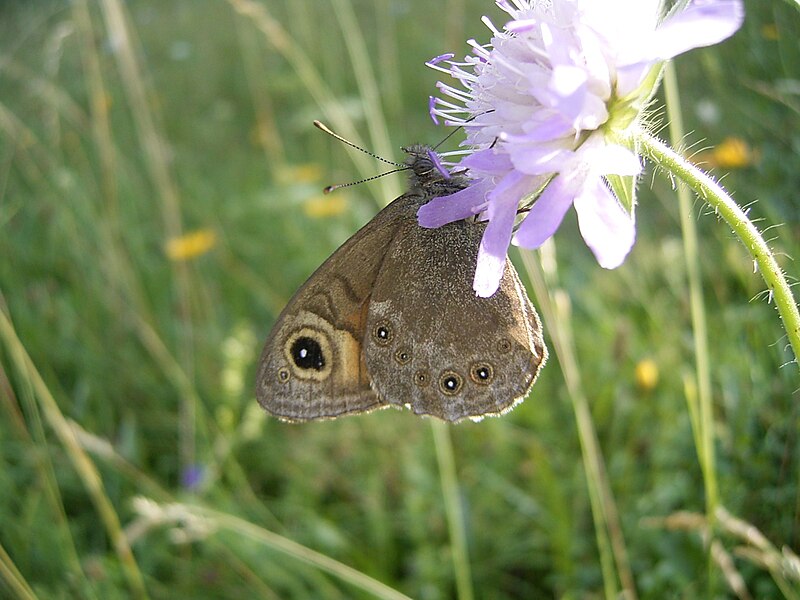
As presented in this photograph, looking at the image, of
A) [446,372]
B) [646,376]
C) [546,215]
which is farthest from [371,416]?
[546,215]

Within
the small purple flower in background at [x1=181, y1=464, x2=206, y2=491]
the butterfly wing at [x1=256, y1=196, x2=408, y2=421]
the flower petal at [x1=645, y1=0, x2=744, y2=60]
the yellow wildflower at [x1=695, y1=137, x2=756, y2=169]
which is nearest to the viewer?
the flower petal at [x1=645, y1=0, x2=744, y2=60]

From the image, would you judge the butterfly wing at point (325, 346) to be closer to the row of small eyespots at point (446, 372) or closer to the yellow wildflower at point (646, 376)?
the row of small eyespots at point (446, 372)

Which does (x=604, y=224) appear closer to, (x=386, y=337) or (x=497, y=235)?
(x=497, y=235)

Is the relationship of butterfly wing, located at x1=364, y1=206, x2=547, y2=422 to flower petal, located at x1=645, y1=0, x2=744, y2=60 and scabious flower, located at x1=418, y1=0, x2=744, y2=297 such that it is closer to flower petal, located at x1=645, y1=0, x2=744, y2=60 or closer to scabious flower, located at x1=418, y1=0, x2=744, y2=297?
scabious flower, located at x1=418, y1=0, x2=744, y2=297

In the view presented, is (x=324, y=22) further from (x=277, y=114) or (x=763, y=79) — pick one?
(x=763, y=79)

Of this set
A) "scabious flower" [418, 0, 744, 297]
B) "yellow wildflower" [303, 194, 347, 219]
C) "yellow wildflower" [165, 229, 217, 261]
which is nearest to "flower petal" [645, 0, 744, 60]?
"scabious flower" [418, 0, 744, 297]

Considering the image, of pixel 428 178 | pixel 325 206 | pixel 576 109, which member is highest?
pixel 325 206

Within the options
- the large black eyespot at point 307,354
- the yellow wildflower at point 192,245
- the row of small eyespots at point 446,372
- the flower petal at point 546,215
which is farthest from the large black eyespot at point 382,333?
the yellow wildflower at point 192,245
